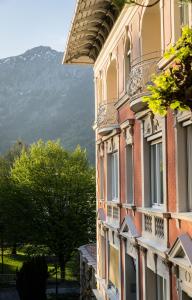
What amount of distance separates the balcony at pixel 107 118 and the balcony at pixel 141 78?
12.9ft

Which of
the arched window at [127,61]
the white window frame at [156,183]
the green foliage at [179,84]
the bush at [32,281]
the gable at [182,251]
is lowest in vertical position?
the bush at [32,281]

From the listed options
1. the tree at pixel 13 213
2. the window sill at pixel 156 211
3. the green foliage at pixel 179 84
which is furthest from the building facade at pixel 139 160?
the tree at pixel 13 213

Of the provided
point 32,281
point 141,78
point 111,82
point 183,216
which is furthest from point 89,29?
point 32,281

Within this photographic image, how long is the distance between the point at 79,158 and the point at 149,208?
29.6 meters

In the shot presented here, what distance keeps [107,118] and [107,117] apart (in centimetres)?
5

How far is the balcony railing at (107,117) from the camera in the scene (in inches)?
629

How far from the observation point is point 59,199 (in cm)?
3919

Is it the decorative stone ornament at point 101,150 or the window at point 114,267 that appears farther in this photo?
the decorative stone ornament at point 101,150

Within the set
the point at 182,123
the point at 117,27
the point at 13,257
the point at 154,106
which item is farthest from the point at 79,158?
the point at 154,106

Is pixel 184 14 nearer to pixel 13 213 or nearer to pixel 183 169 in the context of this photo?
pixel 183 169

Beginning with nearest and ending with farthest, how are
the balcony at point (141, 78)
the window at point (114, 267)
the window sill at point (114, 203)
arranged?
the balcony at point (141, 78), the window sill at point (114, 203), the window at point (114, 267)

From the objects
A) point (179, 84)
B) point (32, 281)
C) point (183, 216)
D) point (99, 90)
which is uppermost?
point (99, 90)

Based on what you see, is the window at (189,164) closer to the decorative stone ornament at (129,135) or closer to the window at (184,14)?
the window at (184,14)

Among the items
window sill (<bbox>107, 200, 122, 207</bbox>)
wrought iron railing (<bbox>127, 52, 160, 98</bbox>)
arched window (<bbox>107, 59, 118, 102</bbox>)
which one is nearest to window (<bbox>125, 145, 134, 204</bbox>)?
window sill (<bbox>107, 200, 122, 207</bbox>)
